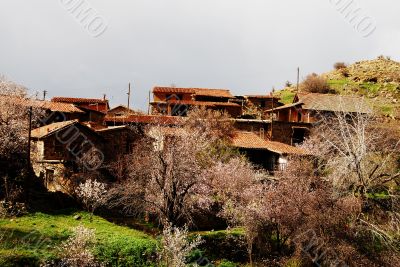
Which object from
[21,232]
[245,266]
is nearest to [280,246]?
[245,266]

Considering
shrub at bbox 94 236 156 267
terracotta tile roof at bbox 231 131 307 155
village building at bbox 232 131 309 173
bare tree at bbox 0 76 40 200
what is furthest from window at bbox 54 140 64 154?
terracotta tile roof at bbox 231 131 307 155

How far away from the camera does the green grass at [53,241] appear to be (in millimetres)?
22931

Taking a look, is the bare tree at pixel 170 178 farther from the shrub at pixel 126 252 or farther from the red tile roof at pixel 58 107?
the red tile roof at pixel 58 107

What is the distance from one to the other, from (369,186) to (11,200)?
84.1 ft

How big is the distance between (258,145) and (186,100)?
72.2ft

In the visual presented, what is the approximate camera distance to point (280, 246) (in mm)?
29531

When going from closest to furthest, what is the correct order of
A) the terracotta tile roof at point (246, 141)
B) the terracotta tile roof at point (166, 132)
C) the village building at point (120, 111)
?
1. the terracotta tile roof at point (166, 132)
2. the terracotta tile roof at point (246, 141)
3. the village building at point (120, 111)

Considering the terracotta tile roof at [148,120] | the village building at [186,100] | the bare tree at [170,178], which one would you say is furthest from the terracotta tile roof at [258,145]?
the village building at [186,100]

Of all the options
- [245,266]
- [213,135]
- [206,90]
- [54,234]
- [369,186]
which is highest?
[206,90]

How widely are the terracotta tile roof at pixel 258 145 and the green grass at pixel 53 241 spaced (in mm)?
19211

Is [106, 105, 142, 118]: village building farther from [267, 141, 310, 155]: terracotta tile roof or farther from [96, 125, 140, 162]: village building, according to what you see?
[267, 141, 310, 155]: terracotta tile roof

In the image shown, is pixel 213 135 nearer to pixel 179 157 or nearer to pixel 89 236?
pixel 179 157

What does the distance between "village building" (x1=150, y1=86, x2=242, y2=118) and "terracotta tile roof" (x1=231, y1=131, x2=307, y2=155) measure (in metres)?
13.2

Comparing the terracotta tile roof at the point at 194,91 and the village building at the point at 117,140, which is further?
the terracotta tile roof at the point at 194,91
